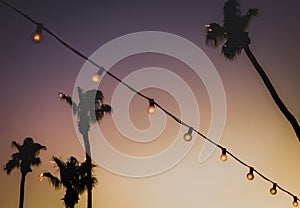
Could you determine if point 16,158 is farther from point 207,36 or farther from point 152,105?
point 152,105

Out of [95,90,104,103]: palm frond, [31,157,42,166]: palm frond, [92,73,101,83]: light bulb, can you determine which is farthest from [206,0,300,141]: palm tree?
[31,157,42,166]: palm frond

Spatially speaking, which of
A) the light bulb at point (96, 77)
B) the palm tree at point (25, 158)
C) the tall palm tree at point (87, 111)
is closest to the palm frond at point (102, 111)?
the tall palm tree at point (87, 111)

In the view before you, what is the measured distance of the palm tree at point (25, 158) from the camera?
36.1m

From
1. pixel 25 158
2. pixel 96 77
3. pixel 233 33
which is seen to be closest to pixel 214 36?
pixel 233 33

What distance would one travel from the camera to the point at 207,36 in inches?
746

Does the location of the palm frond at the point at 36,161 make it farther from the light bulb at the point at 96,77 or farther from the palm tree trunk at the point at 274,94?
the light bulb at the point at 96,77

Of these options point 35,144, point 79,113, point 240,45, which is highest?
point 35,144

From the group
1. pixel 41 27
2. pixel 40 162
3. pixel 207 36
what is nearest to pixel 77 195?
pixel 40 162

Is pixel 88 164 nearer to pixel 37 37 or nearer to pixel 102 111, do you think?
pixel 102 111

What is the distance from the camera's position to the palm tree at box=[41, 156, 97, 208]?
27703mm

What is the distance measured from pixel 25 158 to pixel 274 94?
73.0 ft

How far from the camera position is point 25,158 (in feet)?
118

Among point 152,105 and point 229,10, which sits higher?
point 229,10

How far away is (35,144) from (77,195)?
381 inches
